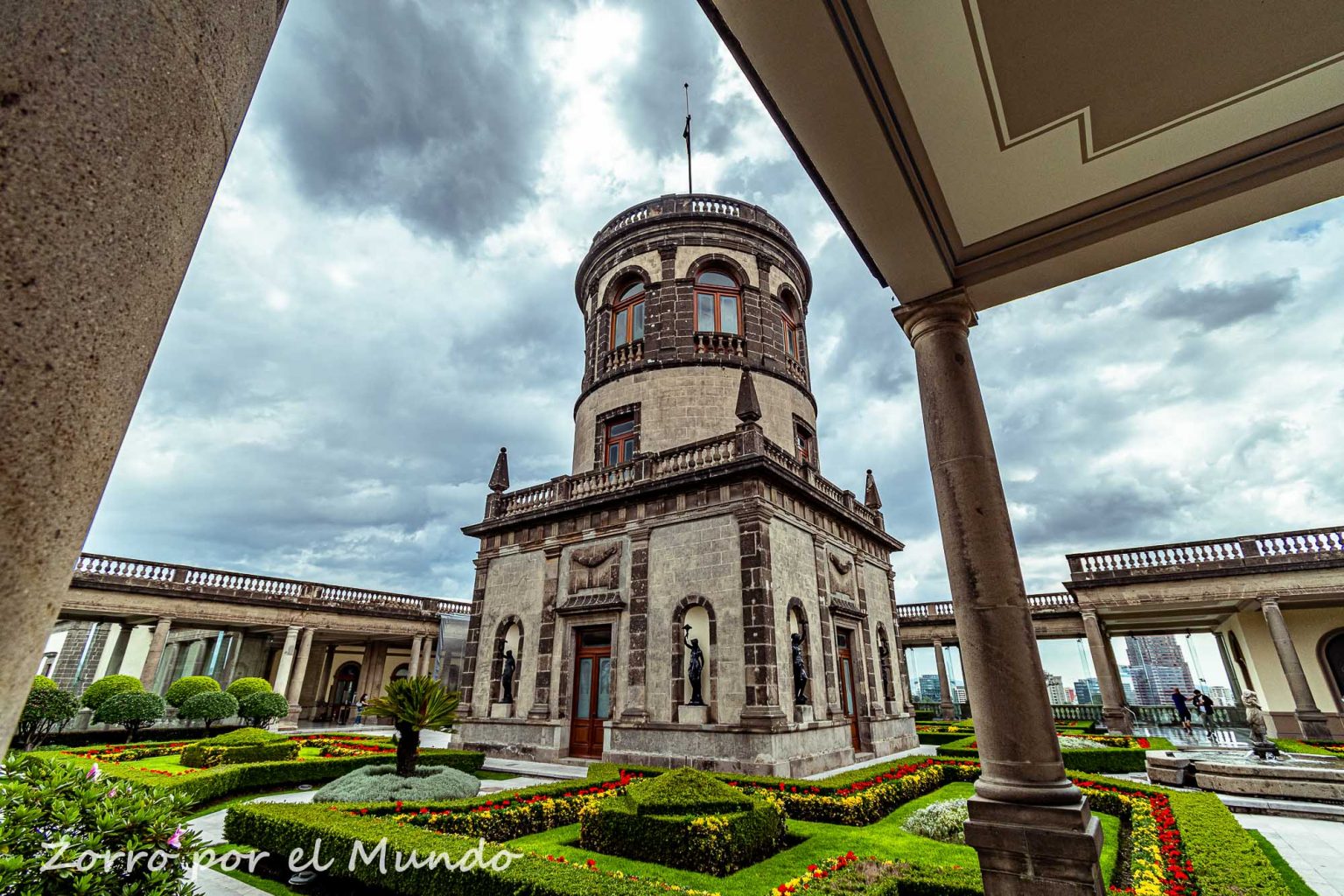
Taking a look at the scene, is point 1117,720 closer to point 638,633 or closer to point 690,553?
point 690,553

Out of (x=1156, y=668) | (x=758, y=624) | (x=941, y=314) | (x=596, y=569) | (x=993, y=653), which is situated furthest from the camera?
(x=1156, y=668)

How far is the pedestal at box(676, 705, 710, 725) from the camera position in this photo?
1342cm

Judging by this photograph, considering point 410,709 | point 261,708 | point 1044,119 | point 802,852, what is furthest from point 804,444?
point 261,708

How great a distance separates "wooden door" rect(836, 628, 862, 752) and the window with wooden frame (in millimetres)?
5486

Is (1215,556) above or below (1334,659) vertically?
above

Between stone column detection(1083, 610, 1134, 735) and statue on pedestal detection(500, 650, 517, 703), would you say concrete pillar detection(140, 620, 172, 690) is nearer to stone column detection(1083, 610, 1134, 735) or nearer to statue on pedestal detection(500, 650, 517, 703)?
statue on pedestal detection(500, 650, 517, 703)

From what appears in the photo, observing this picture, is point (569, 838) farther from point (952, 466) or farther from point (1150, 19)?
point (1150, 19)

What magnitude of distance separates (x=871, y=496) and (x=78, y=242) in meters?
22.8

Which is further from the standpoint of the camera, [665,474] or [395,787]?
[665,474]

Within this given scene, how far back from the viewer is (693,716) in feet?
44.3

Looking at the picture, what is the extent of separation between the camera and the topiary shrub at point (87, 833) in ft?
11.1

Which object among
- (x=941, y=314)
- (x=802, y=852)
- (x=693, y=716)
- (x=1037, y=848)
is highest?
(x=941, y=314)

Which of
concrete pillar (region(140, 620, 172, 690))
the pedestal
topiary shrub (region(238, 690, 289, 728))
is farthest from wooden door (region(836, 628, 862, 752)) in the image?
concrete pillar (region(140, 620, 172, 690))

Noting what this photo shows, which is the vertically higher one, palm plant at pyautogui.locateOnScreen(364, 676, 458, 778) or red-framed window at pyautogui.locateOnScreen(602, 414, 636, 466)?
red-framed window at pyautogui.locateOnScreen(602, 414, 636, 466)
